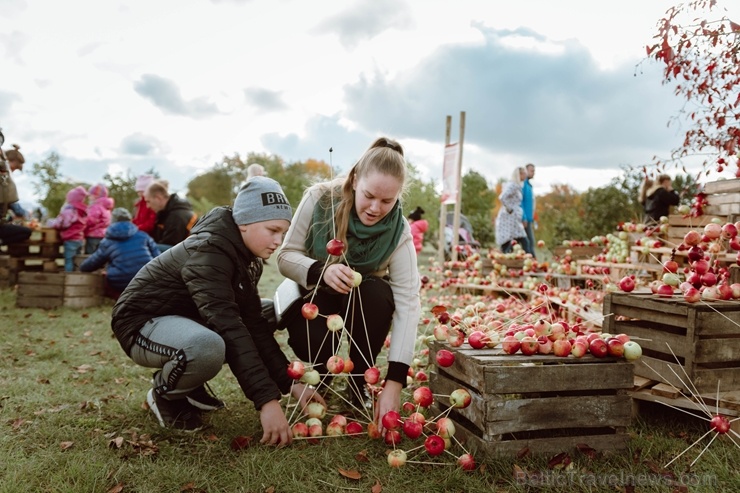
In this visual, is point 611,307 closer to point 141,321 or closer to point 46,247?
point 141,321

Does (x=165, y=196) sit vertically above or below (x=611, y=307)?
above

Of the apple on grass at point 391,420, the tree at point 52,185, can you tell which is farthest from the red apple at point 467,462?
the tree at point 52,185

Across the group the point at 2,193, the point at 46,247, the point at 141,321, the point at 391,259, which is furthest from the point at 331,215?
the point at 46,247

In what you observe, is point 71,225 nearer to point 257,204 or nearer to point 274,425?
point 257,204

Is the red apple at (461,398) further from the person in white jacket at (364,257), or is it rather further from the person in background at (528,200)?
the person in background at (528,200)

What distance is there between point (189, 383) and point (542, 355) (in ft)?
5.21

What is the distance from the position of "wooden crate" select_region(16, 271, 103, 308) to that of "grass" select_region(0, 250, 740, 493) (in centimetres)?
371

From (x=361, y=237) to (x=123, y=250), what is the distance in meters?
4.51

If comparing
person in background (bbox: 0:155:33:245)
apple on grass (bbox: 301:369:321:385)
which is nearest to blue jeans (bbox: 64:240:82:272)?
person in background (bbox: 0:155:33:245)

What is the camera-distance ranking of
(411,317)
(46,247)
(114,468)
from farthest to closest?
(46,247) < (411,317) < (114,468)

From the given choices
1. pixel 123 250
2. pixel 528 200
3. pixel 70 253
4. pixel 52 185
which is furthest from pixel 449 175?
pixel 52 185

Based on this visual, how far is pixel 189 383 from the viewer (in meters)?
2.52

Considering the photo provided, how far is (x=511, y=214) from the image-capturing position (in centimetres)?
977

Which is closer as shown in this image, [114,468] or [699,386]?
[114,468]
